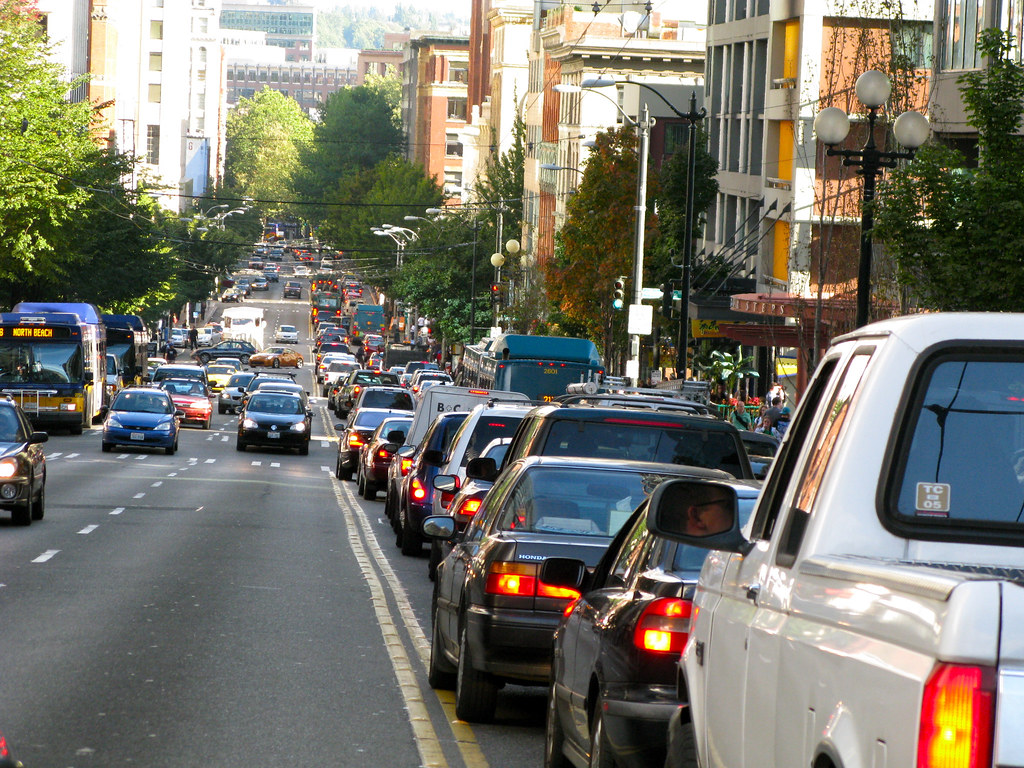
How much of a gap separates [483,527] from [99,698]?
7.96ft

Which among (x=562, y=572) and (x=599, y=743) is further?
(x=562, y=572)

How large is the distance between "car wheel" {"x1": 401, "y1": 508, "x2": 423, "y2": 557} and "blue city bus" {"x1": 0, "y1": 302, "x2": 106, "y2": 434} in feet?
89.9

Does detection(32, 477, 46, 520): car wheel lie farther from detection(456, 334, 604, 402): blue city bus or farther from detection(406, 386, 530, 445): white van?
detection(456, 334, 604, 402): blue city bus

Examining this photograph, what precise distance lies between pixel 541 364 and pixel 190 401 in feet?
64.8

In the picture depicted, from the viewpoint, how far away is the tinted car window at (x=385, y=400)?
3978 cm

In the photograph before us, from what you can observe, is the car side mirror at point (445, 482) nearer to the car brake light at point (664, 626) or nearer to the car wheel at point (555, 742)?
the car wheel at point (555, 742)

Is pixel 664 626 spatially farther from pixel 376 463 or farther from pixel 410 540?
pixel 376 463

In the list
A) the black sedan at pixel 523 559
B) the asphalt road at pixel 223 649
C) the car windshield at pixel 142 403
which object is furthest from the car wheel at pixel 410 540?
the car windshield at pixel 142 403

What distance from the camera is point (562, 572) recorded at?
798cm

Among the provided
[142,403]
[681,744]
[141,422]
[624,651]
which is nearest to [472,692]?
[624,651]

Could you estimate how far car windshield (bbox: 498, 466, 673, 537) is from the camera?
9859 millimetres

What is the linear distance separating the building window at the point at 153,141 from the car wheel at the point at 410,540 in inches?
4836

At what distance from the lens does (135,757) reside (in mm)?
8391

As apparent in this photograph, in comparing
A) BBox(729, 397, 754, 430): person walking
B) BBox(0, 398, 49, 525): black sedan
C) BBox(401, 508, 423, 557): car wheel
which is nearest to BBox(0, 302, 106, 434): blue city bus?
BBox(729, 397, 754, 430): person walking
